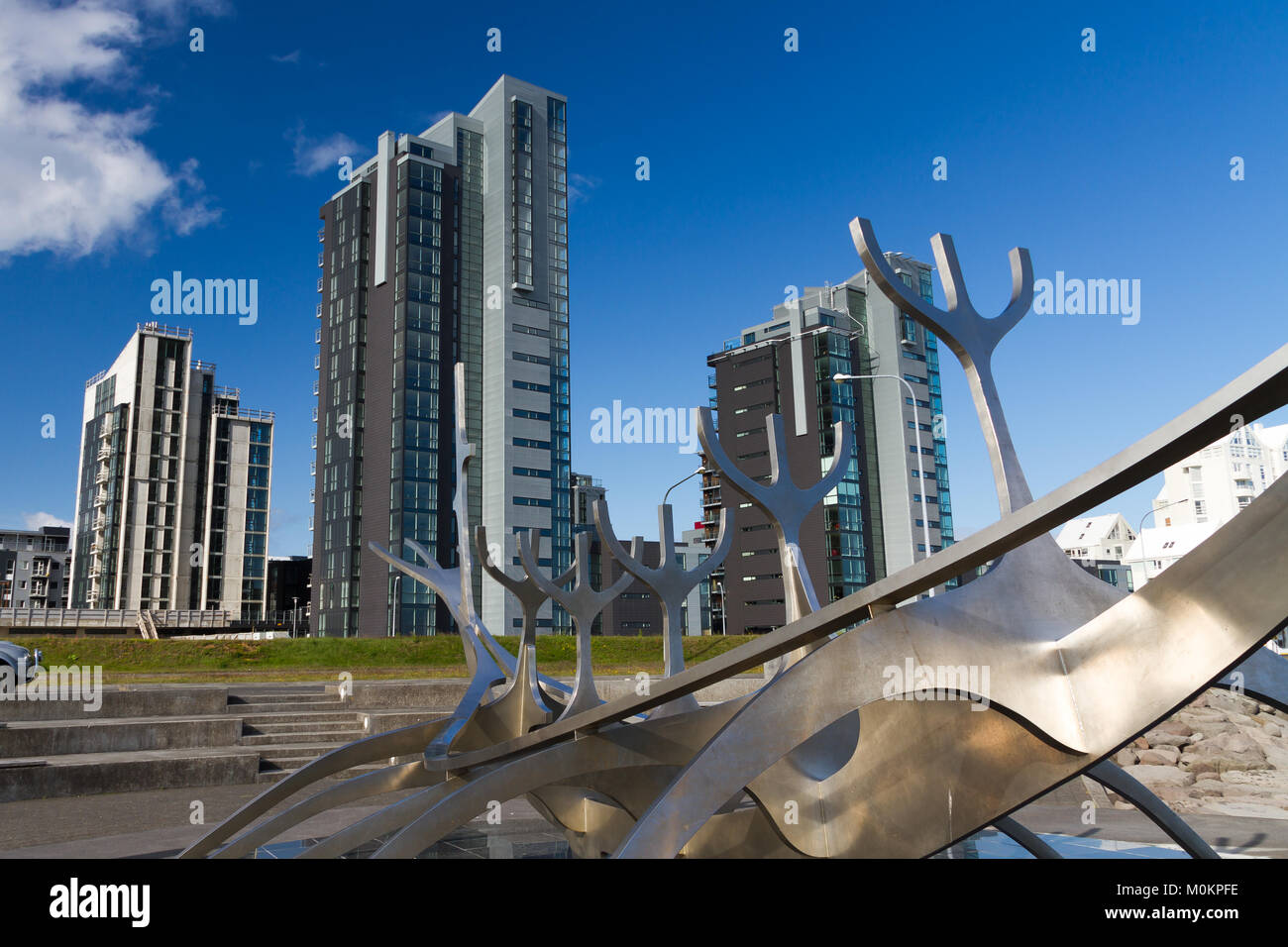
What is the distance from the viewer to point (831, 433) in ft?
242

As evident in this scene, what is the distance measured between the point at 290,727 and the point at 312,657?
775 inches

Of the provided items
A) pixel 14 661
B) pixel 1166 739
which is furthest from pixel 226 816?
pixel 1166 739

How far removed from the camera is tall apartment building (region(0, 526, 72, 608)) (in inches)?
3762

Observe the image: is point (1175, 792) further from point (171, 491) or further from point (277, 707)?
point (171, 491)

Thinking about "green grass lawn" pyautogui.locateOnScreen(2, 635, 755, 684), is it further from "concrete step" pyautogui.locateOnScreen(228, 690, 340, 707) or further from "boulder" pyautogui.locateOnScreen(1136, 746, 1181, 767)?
"boulder" pyautogui.locateOnScreen(1136, 746, 1181, 767)

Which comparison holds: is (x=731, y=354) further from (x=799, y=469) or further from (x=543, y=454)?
(x=543, y=454)

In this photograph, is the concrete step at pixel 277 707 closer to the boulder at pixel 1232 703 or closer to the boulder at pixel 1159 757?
the boulder at pixel 1159 757

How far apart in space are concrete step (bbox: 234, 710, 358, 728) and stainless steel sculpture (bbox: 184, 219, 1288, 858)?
37.8 ft

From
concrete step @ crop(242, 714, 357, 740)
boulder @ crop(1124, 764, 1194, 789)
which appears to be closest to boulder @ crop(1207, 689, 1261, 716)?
boulder @ crop(1124, 764, 1194, 789)

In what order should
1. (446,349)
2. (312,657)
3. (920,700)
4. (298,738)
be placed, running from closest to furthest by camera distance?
1. (920,700)
2. (298,738)
3. (312,657)
4. (446,349)

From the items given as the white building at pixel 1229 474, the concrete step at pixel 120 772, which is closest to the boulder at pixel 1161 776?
the concrete step at pixel 120 772
